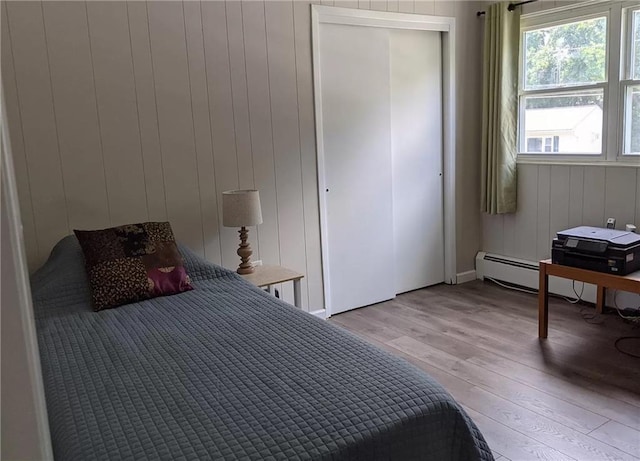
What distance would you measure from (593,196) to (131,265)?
123 inches

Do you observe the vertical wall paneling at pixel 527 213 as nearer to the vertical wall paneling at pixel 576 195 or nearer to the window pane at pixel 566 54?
the vertical wall paneling at pixel 576 195

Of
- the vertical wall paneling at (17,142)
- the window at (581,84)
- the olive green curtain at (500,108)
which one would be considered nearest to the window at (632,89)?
the window at (581,84)

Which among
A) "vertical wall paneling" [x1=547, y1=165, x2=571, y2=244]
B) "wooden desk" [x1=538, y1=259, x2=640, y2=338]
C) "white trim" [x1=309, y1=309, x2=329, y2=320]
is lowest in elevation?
"white trim" [x1=309, y1=309, x2=329, y2=320]

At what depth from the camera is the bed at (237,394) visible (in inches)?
53.4

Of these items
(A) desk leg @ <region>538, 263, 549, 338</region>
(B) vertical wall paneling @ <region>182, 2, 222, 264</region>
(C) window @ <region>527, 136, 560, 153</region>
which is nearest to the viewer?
(B) vertical wall paneling @ <region>182, 2, 222, 264</region>

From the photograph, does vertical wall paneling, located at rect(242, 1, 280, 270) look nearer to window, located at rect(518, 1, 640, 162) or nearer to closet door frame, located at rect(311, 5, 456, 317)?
closet door frame, located at rect(311, 5, 456, 317)

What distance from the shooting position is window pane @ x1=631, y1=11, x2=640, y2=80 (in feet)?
11.4

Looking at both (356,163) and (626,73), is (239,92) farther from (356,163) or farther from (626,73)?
(626,73)

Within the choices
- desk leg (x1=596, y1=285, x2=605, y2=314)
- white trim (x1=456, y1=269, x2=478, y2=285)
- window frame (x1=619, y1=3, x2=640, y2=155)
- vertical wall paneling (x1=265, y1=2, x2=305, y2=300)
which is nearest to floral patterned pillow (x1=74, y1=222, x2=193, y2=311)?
vertical wall paneling (x1=265, y1=2, x2=305, y2=300)

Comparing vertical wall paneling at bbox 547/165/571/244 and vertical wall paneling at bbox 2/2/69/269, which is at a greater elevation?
vertical wall paneling at bbox 2/2/69/269

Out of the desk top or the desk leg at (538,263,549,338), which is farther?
the desk leg at (538,263,549,338)

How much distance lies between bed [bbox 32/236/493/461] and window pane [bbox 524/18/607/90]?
9.46ft

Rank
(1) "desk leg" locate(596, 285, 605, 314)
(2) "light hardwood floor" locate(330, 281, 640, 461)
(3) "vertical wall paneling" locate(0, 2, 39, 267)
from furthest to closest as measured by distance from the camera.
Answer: (1) "desk leg" locate(596, 285, 605, 314), (3) "vertical wall paneling" locate(0, 2, 39, 267), (2) "light hardwood floor" locate(330, 281, 640, 461)

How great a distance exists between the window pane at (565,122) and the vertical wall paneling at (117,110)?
2.98 m
